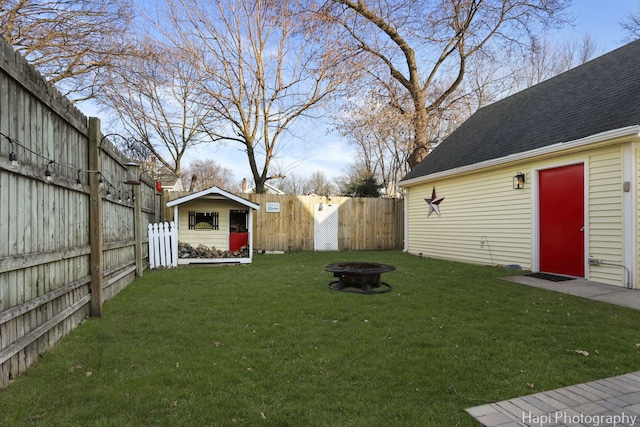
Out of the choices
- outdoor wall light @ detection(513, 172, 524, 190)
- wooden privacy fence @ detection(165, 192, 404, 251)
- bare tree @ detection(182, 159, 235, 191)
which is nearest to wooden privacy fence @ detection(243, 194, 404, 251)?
wooden privacy fence @ detection(165, 192, 404, 251)

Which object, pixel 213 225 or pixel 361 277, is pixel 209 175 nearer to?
pixel 213 225

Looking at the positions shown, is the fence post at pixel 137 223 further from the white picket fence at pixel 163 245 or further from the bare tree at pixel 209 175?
the bare tree at pixel 209 175

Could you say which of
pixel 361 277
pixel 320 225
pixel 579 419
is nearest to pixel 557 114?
pixel 361 277

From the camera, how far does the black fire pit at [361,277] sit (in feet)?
18.6

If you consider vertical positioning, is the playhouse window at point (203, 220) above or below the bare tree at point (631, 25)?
below

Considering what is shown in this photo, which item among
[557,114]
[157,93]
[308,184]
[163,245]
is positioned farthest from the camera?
[308,184]

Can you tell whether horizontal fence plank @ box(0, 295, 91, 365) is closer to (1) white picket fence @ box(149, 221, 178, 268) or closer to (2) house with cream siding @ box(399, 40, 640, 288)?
(1) white picket fence @ box(149, 221, 178, 268)

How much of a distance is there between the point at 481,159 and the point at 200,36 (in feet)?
36.9

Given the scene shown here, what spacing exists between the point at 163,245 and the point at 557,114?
982 cm

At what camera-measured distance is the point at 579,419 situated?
220 cm

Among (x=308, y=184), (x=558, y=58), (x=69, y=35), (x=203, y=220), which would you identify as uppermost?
(x=558, y=58)

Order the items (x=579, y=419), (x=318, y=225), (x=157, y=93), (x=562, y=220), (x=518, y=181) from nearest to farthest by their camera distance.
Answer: (x=579, y=419) < (x=562, y=220) < (x=518, y=181) < (x=318, y=225) < (x=157, y=93)

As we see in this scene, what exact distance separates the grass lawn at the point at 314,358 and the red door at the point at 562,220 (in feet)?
6.19

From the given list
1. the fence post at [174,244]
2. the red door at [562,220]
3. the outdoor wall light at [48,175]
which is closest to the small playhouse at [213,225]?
the fence post at [174,244]
